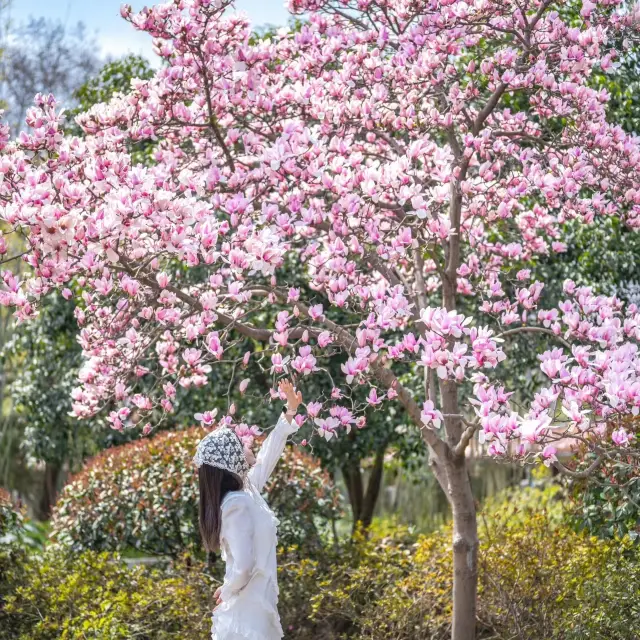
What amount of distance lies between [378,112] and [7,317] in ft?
34.9

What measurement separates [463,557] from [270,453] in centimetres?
136

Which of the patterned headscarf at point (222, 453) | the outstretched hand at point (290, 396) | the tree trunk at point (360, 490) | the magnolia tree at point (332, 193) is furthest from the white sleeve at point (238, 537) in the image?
the tree trunk at point (360, 490)

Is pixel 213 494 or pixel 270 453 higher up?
pixel 270 453

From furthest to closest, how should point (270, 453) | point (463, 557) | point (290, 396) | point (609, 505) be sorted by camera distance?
point (609, 505)
point (463, 557)
point (270, 453)
point (290, 396)

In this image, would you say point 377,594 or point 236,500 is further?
point 377,594

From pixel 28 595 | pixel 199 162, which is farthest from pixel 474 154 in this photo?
pixel 28 595

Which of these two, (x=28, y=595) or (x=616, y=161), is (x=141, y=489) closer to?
(x=28, y=595)

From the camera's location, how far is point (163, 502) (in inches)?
237

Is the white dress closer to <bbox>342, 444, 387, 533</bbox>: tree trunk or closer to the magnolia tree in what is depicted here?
the magnolia tree

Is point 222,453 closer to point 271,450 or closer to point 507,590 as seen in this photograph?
point 271,450

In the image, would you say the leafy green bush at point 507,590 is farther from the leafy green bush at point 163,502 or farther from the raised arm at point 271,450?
the raised arm at point 271,450

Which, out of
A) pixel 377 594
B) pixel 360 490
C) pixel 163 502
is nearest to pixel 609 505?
pixel 377 594

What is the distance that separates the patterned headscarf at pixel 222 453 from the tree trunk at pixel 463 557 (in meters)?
1.57

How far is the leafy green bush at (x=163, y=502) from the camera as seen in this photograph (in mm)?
6043
